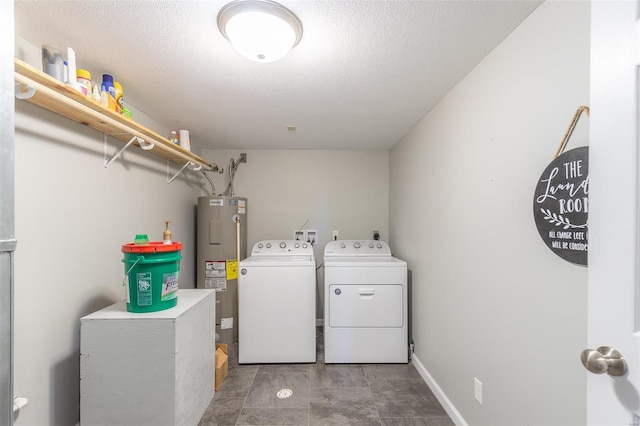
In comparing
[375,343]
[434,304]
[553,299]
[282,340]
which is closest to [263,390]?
[282,340]

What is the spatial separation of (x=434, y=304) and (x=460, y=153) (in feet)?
3.63

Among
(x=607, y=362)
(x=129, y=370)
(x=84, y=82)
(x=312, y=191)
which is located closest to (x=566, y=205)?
(x=607, y=362)

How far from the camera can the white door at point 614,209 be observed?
551 millimetres

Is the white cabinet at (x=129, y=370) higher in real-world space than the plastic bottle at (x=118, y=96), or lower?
lower

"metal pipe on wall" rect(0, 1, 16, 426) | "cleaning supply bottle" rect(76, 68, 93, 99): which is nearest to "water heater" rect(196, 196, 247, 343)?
"cleaning supply bottle" rect(76, 68, 93, 99)

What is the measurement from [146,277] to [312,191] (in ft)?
7.17

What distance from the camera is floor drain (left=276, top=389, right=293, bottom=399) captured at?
6.34 feet

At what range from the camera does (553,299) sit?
3.28 feet

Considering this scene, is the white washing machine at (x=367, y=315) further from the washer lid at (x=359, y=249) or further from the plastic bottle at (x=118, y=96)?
the plastic bottle at (x=118, y=96)

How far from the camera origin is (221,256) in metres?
2.76

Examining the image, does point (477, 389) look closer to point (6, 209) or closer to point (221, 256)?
point (6, 209)

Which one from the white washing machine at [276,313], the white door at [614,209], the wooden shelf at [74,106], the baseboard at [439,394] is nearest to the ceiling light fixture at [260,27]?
the wooden shelf at [74,106]

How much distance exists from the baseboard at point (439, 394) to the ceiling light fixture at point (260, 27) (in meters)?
2.25

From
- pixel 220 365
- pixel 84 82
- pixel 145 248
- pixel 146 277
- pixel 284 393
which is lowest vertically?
pixel 284 393
